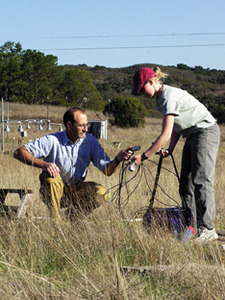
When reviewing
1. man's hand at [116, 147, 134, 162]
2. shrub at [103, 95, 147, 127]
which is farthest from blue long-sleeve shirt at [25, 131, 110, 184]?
shrub at [103, 95, 147, 127]

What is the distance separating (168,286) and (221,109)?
42708 mm

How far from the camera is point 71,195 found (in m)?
5.25

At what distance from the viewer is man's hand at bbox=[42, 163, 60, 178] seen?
16.2 feet

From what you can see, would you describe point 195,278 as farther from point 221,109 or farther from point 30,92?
point 30,92

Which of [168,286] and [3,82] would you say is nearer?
[168,286]

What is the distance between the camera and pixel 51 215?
4.90m

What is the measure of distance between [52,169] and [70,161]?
14.1 inches

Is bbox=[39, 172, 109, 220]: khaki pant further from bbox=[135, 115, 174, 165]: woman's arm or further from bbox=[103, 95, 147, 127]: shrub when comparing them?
bbox=[103, 95, 147, 127]: shrub

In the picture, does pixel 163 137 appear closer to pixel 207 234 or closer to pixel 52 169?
pixel 207 234

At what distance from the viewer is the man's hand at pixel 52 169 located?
4937mm

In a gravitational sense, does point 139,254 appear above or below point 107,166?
below

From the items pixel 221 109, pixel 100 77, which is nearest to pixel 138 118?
pixel 221 109

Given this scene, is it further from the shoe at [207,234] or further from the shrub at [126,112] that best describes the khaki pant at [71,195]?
the shrub at [126,112]

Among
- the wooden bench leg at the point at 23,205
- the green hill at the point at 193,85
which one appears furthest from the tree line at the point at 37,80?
the wooden bench leg at the point at 23,205
